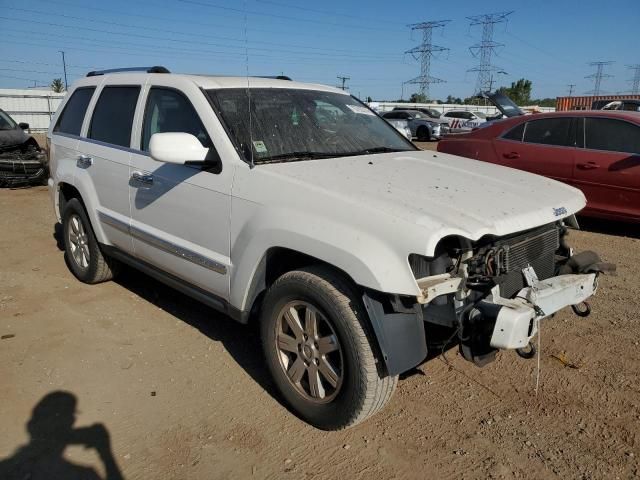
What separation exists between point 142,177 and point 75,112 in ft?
5.92

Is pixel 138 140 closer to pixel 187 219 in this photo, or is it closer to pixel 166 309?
pixel 187 219

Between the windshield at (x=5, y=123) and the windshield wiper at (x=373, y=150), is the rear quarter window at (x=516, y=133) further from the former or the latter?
the windshield at (x=5, y=123)

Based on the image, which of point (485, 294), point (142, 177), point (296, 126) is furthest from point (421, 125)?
point (485, 294)

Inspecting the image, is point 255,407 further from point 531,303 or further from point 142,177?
point 142,177

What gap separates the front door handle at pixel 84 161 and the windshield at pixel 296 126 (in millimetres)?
1649

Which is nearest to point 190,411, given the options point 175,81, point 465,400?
point 465,400

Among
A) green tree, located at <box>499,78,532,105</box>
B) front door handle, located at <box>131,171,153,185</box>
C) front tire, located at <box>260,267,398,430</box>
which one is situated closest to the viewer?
front tire, located at <box>260,267,398,430</box>

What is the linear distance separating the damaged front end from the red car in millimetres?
4269

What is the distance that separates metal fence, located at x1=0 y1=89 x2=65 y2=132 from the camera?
2819 centimetres

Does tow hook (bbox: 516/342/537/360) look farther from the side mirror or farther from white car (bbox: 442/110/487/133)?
white car (bbox: 442/110/487/133)

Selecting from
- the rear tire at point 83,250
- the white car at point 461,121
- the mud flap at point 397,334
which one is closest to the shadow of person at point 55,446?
the mud flap at point 397,334

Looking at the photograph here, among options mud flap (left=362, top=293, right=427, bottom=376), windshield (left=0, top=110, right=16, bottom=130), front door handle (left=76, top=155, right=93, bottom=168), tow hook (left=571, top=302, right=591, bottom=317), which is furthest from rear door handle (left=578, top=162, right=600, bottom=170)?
windshield (left=0, top=110, right=16, bottom=130)

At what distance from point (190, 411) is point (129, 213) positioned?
1.69m

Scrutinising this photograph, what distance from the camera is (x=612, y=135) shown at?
678cm
